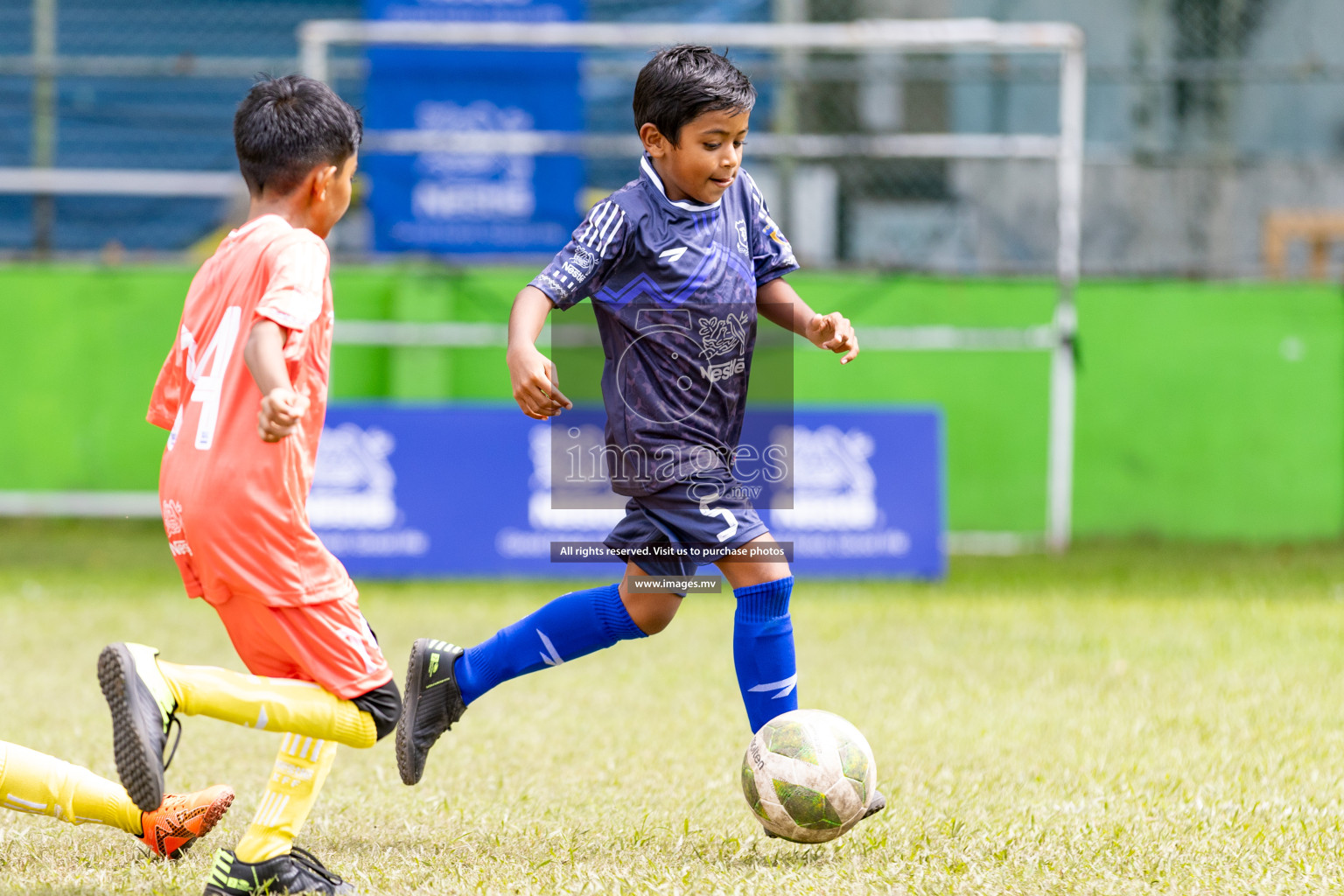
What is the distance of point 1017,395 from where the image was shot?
34.2ft

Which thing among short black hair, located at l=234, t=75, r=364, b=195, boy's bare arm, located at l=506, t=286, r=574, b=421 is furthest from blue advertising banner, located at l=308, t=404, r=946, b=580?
short black hair, located at l=234, t=75, r=364, b=195

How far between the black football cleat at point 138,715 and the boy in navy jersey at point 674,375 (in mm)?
886

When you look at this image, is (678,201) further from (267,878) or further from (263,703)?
(267,878)

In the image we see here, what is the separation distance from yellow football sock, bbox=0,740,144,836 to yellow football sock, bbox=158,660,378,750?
1.24 ft

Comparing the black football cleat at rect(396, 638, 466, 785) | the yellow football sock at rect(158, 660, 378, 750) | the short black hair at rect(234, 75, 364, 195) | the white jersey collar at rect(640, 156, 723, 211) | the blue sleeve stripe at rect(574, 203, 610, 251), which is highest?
the short black hair at rect(234, 75, 364, 195)

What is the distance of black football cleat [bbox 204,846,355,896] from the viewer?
114 inches

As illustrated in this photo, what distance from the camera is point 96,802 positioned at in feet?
10.4

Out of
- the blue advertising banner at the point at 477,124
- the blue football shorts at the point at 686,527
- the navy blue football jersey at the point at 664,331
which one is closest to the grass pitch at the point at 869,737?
the blue football shorts at the point at 686,527

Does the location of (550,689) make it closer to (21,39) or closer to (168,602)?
(168,602)

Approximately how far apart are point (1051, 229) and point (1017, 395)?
176 centimetres

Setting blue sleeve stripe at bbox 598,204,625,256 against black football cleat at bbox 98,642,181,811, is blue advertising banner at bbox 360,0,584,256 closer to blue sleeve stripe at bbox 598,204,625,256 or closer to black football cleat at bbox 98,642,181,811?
blue sleeve stripe at bbox 598,204,625,256

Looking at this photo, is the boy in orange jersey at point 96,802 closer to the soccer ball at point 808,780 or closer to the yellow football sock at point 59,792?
the yellow football sock at point 59,792

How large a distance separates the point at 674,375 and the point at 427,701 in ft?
3.34

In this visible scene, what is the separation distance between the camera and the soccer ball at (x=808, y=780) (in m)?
3.26
